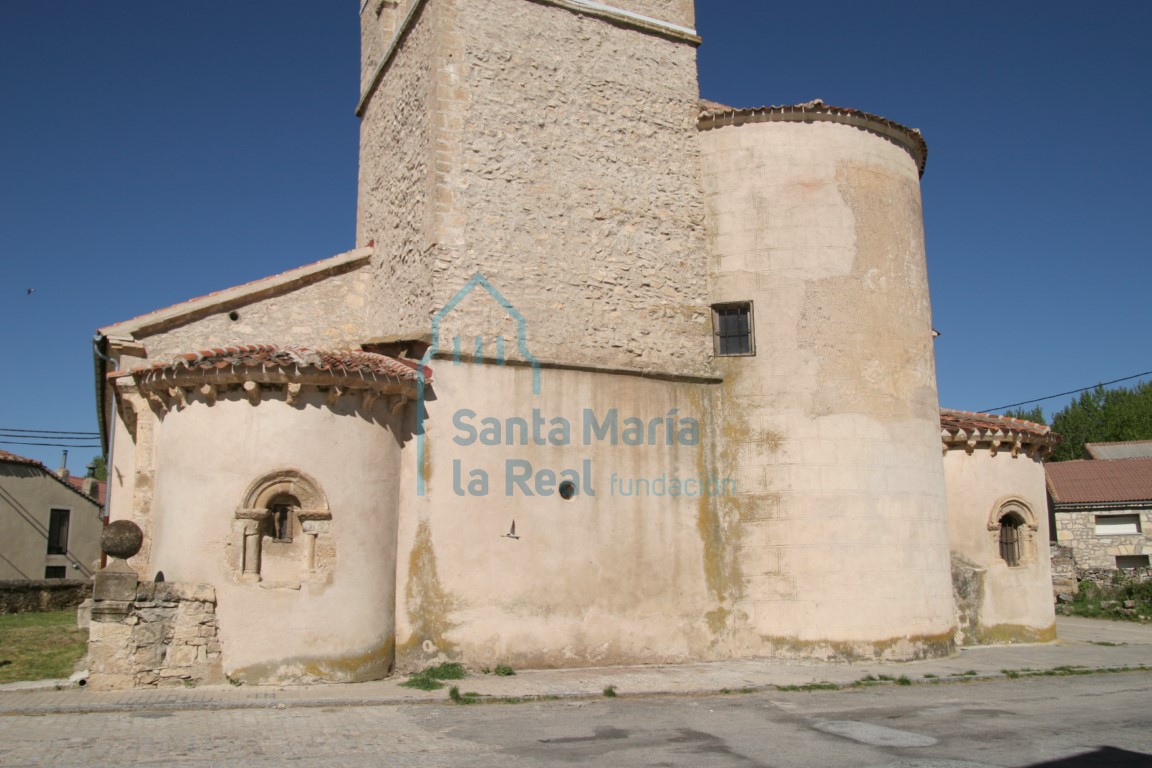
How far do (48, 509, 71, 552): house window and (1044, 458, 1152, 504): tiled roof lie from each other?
34335 millimetres

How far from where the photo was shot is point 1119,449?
126ft

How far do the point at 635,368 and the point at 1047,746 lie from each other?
7.98 m

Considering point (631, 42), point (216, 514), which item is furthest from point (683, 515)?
point (631, 42)

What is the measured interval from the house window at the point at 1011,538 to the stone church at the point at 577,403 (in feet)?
0.19

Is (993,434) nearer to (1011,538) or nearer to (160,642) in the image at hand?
(1011,538)

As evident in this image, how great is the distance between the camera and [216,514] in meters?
11.3

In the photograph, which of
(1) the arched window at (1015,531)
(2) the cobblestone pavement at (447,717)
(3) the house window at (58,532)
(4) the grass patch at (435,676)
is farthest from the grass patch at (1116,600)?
(3) the house window at (58,532)

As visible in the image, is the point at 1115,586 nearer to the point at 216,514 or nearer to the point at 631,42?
the point at 631,42

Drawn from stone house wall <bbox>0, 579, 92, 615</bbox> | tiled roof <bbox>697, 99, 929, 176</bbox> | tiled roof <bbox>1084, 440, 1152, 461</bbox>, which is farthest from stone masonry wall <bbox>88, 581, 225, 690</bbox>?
tiled roof <bbox>1084, 440, 1152, 461</bbox>

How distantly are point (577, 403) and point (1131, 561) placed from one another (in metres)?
25.9

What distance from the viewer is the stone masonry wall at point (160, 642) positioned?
10.6 meters

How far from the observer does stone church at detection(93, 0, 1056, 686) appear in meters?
11.6

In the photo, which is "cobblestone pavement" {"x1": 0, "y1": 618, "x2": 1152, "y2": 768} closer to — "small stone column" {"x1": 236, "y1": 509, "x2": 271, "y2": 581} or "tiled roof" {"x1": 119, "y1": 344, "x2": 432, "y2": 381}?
"small stone column" {"x1": 236, "y1": 509, "x2": 271, "y2": 581}

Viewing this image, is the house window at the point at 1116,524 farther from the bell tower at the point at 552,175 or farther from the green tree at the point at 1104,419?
the bell tower at the point at 552,175
